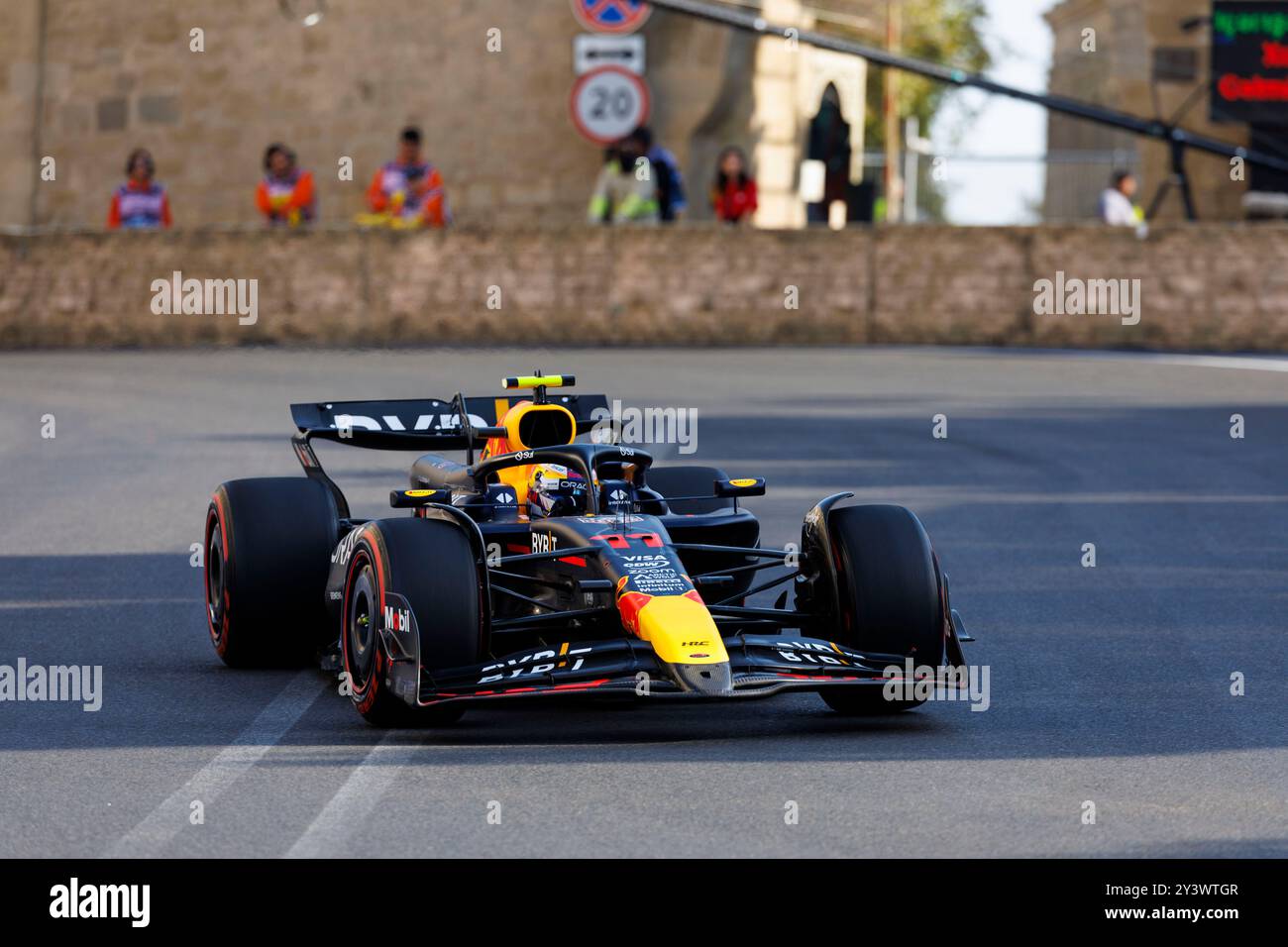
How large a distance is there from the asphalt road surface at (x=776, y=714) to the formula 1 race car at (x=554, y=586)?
7.6 inches

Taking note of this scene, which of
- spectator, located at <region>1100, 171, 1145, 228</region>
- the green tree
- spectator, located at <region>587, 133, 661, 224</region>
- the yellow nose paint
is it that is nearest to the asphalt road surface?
the yellow nose paint

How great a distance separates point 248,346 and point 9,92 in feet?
39.1

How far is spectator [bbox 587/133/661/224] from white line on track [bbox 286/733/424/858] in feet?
63.7

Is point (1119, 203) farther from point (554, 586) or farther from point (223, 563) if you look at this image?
point (554, 586)

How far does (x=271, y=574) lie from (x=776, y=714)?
1923 millimetres

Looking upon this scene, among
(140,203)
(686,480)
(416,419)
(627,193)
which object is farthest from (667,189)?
(686,480)

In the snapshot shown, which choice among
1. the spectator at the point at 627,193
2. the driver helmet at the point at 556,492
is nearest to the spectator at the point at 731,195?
the spectator at the point at 627,193

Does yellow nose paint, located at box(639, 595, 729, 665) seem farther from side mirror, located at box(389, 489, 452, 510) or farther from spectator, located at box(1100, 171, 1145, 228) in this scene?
spectator, located at box(1100, 171, 1145, 228)

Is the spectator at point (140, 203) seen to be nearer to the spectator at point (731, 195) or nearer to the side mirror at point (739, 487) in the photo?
the spectator at point (731, 195)

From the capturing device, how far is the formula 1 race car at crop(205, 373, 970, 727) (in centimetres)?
743

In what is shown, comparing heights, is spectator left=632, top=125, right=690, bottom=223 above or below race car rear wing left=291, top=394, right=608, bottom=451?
above

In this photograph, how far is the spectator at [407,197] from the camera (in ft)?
88.3

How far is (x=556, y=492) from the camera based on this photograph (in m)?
8.43
